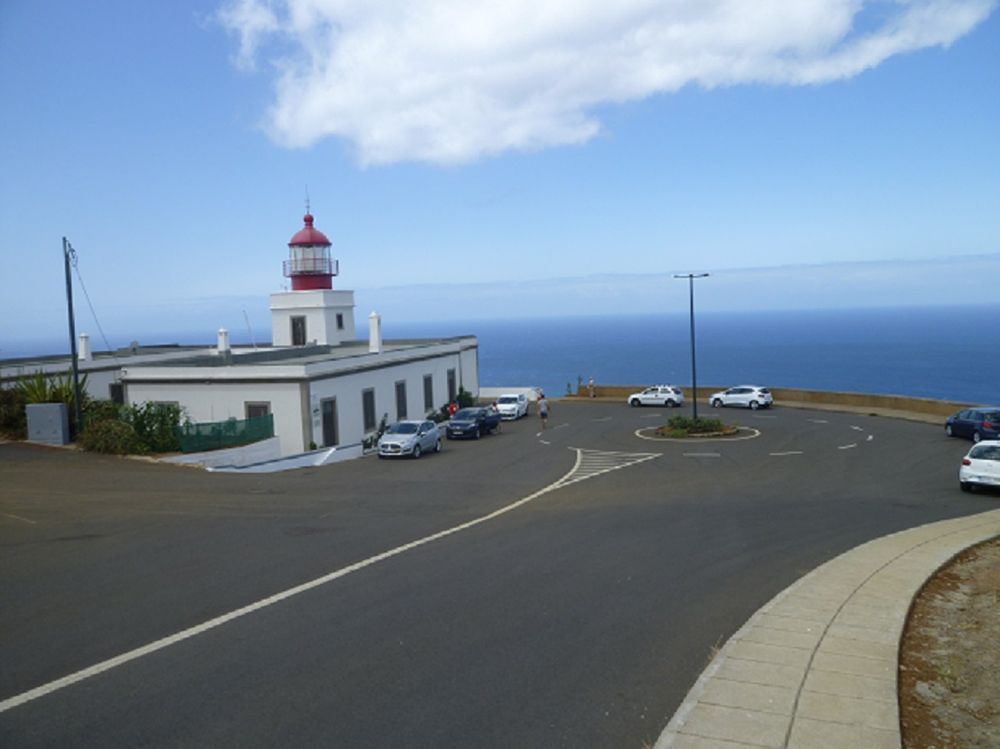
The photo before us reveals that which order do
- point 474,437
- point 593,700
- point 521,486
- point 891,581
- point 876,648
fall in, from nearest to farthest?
point 593,700, point 876,648, point 891,581, point 521,486, point 474,437

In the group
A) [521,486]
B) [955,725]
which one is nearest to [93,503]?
[521,486]

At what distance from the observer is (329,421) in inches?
1320

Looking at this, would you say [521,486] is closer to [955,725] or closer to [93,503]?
[93,503]

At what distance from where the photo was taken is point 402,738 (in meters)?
7.28

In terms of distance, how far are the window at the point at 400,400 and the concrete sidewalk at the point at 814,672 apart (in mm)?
28407

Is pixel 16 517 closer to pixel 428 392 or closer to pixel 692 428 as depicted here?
pixel 692 428

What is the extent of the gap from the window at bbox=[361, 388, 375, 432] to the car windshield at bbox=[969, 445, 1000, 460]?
23.2 meters

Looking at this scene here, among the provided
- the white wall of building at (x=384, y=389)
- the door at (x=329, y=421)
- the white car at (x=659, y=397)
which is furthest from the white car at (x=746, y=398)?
the door at (x=329, y=421)

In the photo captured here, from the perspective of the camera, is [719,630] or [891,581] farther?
[891,581]

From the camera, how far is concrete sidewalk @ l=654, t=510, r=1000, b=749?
23.9 feet

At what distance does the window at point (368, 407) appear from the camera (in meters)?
36.3

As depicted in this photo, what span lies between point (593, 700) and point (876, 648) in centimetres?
361

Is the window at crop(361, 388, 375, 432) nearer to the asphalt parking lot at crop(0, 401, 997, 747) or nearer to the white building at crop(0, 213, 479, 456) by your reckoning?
the white building at crop(0, 213, 479, 456)

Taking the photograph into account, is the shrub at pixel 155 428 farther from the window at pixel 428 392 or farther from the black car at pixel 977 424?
the black car at pixel 977 424
